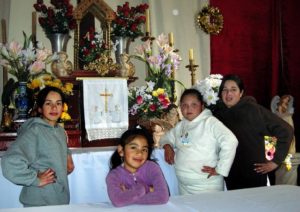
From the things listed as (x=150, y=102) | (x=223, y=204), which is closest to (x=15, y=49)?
(x=150, y=102)

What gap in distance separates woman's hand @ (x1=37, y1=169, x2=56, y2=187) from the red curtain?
3997mm

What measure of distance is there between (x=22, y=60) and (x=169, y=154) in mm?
1426

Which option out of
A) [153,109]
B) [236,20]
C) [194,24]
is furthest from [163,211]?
[236,20]

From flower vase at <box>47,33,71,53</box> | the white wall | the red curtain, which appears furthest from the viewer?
the red curtain

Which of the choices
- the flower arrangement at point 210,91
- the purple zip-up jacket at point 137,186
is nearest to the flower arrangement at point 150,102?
the flower arrangement at point 210,91

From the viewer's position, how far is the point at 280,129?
8.43 feet

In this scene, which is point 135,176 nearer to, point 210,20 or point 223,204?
point 223,204

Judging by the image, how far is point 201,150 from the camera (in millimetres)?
2328

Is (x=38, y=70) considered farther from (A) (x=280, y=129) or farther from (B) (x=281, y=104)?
(B) (x=281, y=104)

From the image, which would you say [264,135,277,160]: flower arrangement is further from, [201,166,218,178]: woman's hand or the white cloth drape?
the white cloth drape

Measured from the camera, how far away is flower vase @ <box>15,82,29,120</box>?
114 inches

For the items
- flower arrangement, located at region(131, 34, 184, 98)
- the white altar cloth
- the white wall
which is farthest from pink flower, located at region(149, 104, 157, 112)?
the white wall

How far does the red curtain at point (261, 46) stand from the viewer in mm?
5715

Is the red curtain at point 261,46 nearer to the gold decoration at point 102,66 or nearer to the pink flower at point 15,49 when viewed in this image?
the gold decoration at point 102,66
